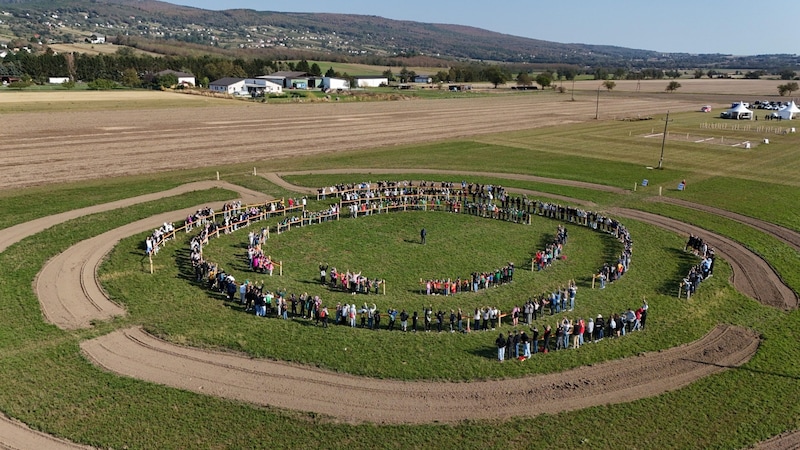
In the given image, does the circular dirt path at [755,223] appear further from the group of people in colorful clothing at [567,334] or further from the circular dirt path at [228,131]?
the circular dirt path at [228,131]

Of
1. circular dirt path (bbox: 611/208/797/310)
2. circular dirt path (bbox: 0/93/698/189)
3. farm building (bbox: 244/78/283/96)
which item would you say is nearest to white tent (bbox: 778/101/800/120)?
circular dirt path (bbox: 0/93/698/189)

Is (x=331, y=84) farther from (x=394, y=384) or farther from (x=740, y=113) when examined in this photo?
(x=394, y=384)

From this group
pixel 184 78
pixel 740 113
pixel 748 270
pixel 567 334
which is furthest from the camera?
pixel 184 78

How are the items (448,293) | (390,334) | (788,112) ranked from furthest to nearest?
1. (788,112)
2. (448,293)
3. (390,334)

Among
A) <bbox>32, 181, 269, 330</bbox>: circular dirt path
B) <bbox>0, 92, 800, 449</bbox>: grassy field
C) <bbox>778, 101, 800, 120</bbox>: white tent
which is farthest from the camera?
<bbox>778, 101, 800, 120</bbox>: white tent

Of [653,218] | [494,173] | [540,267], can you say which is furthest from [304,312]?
[494,173]

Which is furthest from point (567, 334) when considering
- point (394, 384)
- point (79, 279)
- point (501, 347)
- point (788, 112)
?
point (788, 112)

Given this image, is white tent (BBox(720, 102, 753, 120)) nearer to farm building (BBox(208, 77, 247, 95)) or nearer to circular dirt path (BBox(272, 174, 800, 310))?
circular dirt path (BBox(272, 174, 800, 310))
